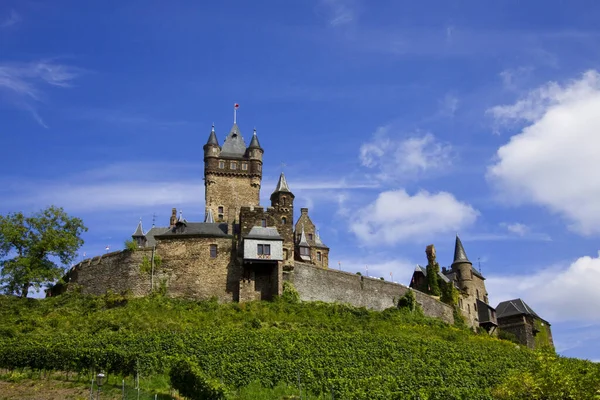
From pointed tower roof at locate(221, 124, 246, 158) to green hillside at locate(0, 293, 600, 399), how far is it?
87.5 feet

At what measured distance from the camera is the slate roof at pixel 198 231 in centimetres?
5234

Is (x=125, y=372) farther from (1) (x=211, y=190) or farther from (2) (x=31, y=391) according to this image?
(1) (x=211, y=190)

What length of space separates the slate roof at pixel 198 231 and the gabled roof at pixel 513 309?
34046 mm

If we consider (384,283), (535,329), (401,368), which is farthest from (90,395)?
(535,329)

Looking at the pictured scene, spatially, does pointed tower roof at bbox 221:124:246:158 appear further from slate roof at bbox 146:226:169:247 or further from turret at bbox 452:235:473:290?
turret at bbox 452:235:473:290

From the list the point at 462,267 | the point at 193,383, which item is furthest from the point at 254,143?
the point at 193,383

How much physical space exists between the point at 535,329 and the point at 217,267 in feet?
123

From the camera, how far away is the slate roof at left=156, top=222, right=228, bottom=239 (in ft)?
172

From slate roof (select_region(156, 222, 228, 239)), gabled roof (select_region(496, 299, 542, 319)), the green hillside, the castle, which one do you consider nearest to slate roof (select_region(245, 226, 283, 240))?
the castle

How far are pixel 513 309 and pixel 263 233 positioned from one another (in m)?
33.2

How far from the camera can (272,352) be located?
36.7m

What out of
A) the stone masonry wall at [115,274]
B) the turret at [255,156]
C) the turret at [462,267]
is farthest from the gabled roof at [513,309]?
the stone masonry wall at [115,274]

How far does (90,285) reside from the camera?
51.8 m

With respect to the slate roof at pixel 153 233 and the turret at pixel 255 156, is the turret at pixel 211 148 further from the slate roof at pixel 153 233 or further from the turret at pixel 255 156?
the slate roof at pixel 153 233
